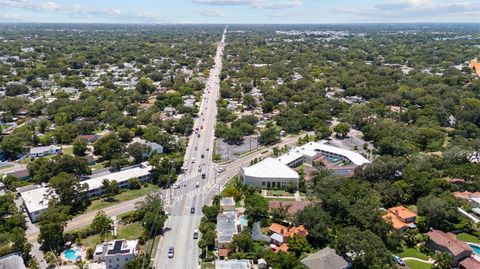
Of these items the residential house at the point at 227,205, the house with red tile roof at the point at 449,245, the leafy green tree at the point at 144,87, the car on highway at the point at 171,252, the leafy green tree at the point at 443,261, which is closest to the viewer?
the leafy green tree at the point at 443,261

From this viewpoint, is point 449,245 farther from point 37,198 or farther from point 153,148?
point 37,198

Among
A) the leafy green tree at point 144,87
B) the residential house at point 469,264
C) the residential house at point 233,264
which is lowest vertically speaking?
the residential house at point 233,264

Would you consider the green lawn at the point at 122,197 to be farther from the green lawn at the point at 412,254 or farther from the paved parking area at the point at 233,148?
the green lawn at the point at 412,254

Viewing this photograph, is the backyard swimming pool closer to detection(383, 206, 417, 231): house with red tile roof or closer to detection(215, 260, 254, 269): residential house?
detection(215, 260, 254, 269): residential house

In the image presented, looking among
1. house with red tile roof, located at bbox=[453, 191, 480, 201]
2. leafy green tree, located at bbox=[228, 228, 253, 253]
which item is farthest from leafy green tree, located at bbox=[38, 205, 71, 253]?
house with red tile roof, located at bbox=[453, 191, 480, 201]

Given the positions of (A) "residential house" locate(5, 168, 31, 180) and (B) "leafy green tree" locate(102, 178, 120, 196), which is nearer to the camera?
(B) "leafy green tree" locate(102, 178, 120, 196)

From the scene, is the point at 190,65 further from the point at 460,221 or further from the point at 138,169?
the point at 460,221

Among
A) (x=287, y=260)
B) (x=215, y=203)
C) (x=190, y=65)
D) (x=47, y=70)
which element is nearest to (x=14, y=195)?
(x=215, y=203)

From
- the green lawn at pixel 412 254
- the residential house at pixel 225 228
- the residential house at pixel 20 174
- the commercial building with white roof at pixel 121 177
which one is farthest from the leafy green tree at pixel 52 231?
the green lawn at pixel 412 254
